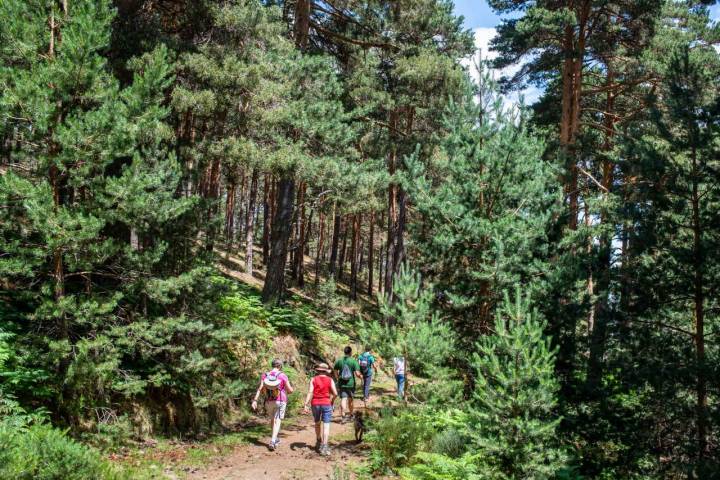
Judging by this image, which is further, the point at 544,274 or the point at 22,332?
the point at 544,274

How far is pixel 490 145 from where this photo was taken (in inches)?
368

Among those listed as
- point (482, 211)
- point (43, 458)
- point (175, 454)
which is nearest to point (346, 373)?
point (175, 454)

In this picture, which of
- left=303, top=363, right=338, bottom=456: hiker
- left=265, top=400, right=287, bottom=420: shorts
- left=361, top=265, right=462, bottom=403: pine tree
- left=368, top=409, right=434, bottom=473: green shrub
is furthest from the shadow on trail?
left=361, top=265, right=462, bottom=403: pine tree

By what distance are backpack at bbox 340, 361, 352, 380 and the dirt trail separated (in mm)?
1215

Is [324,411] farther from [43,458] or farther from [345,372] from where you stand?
[43,458]

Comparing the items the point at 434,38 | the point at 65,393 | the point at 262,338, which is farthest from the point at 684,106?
the point at 434,38

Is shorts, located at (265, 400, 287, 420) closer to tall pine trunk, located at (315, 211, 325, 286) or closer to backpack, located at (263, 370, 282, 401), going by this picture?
backpack, located at (263, 370, 282, 401)

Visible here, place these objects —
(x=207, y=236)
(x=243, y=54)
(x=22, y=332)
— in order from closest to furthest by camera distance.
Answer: (x=22, y=332) < (x=207, y=236) < (x=243, y=54)

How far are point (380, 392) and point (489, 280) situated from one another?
30.1 feet

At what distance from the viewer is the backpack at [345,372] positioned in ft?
35.8

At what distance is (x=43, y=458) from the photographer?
575cm

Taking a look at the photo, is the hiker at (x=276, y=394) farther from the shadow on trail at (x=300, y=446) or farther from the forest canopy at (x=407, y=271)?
the forest canopy at (x=407, y=271)

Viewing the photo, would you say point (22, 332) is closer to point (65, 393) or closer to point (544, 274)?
point (65, 393)

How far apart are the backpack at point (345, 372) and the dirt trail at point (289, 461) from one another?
3.99 feet
